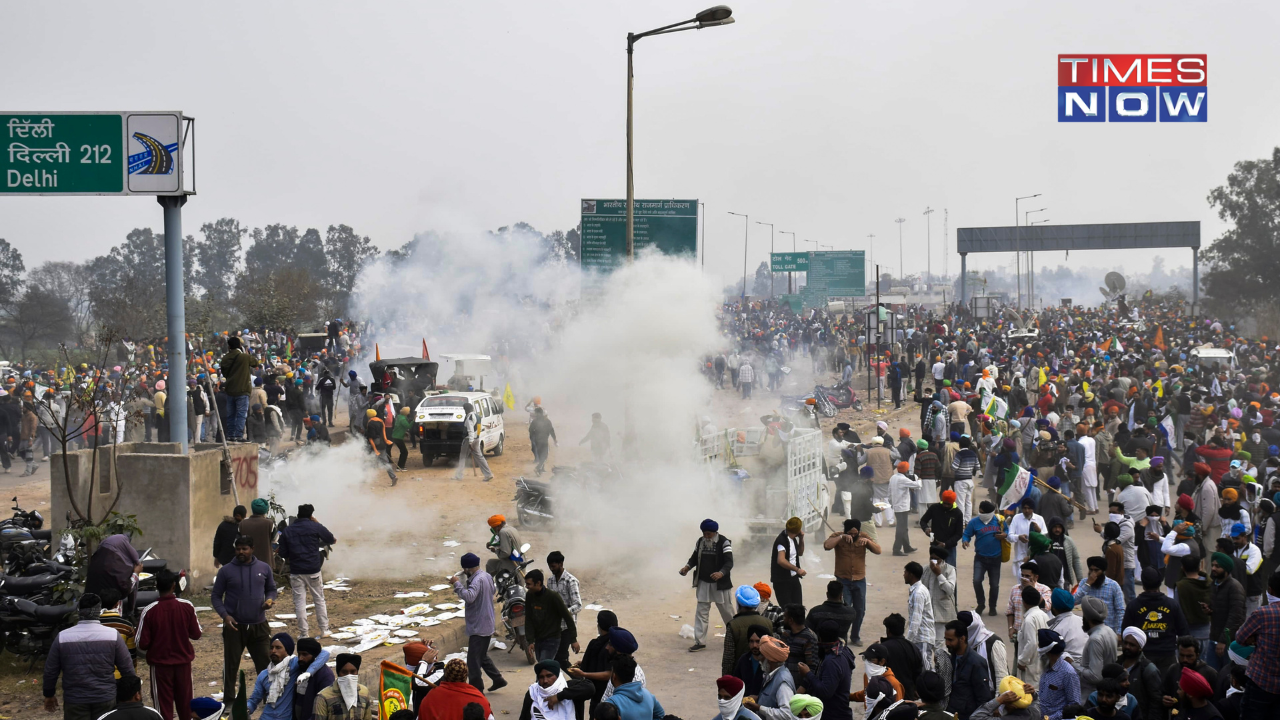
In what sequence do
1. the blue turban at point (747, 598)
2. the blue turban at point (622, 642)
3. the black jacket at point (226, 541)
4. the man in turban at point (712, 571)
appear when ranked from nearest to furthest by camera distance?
the blue turban at point (622, 642)
the blue turban at point (747, 598)
the man in turban at point (712, 571)
the black jacket at point (226, 541)

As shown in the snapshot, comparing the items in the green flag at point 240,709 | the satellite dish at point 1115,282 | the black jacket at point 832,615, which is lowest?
the green flag at point 240,709

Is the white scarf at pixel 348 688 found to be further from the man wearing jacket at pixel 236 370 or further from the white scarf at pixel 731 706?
the man wearing jacket at pixel 236 370

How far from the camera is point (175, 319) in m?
12.5

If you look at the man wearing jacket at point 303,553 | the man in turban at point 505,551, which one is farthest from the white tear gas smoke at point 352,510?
the man in turban at point 505,551

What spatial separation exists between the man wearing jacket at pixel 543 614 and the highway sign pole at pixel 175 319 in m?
5.83

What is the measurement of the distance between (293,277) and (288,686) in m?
47.8

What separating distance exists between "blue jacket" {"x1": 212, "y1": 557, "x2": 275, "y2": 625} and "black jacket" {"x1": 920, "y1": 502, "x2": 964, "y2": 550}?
21.7 feet

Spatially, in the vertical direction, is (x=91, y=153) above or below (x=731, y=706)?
above

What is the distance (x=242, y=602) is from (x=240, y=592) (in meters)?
0.08

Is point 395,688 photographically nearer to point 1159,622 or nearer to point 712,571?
point 712,571

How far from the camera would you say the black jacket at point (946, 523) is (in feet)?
35.6

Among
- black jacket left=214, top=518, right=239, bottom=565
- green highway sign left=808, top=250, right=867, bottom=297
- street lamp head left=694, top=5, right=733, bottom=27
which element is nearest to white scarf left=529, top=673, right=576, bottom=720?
black jacket left=214, top=518, right=239, bottom=565

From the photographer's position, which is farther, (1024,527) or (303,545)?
(1024,527)

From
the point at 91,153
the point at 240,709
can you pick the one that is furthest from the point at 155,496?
the point at 240,709
